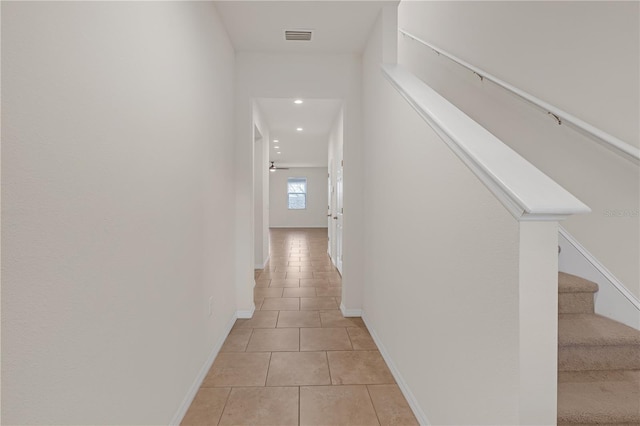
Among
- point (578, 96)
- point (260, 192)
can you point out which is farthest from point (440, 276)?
point (260, 192)

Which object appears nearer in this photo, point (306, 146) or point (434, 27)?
point (434, 27)

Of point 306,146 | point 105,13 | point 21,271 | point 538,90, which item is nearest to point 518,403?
point 21,271

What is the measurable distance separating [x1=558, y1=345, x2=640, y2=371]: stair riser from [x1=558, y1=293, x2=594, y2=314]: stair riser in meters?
0.28

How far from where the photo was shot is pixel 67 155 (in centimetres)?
89

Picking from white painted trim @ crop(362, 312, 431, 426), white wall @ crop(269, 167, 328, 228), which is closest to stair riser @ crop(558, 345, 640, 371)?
white painted trim @ crop(362, 312, 431, 426)

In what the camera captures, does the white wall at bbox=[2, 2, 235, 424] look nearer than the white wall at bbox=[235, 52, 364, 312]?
Yes

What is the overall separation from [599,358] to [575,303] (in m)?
0.34

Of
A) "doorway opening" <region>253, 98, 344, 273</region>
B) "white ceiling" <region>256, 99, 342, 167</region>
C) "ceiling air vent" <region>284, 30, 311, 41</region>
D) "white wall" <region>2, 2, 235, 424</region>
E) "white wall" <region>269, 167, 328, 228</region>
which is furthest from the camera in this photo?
"white wall" <region>269, 167, 328, 228</region>

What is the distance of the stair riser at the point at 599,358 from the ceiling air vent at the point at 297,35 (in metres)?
2.97

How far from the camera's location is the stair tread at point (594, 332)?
149 centimetres

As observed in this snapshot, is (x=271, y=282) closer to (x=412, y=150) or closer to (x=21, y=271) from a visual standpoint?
(x=412, y=150)

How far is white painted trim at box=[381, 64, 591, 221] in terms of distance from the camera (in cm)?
93

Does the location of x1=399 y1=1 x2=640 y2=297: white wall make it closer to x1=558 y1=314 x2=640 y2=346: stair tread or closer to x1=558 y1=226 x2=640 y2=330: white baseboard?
x1=558 y1=226 x2=640 y2=330: white baseboard

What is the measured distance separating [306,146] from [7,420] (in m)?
7.72
